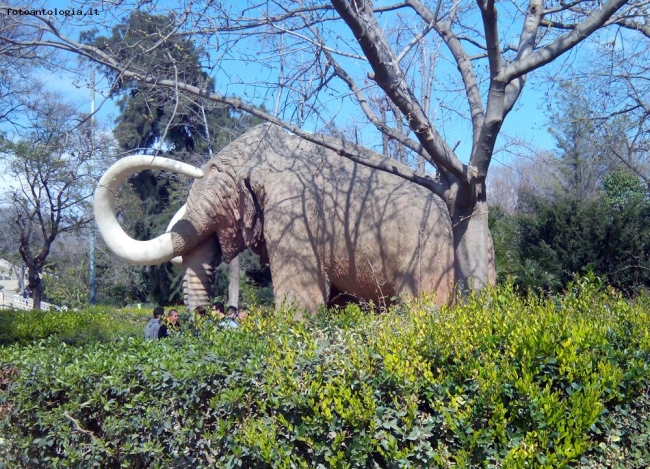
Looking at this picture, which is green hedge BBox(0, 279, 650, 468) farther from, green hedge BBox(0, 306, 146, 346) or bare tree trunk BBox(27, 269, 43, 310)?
bare tree trunk BBox(27, 269, 43, 310)

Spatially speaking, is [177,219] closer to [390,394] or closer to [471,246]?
[471,246]

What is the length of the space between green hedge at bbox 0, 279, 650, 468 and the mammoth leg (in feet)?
10.2

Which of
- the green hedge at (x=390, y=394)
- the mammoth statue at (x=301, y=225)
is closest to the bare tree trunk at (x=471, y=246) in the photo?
the mammoth statue at (x=301, y=225)

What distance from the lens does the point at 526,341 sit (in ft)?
9.75

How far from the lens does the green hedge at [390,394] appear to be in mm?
Answer: 2820

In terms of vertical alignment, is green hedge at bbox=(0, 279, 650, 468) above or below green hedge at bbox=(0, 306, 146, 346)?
below

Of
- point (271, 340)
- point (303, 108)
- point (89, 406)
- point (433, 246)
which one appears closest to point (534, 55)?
point (433, 246)

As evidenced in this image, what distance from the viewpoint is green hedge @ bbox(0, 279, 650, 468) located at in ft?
9.25

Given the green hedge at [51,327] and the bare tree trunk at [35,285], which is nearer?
the green hedge at [51,327]

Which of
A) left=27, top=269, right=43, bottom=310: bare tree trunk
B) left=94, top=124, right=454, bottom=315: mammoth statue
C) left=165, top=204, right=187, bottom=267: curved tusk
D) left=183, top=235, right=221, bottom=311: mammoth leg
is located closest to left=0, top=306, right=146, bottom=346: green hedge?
left=165, top=204, right=187, bottom=267: curved tusk

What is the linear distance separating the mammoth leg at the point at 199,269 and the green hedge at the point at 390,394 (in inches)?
122

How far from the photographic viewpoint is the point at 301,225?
19.8ft

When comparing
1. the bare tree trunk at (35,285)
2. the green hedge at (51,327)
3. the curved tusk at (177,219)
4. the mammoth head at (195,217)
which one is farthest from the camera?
the bare tree trunk at (35,285)

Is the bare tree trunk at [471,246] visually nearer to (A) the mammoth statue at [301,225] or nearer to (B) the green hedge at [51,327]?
(A) the mammoth statue at [301,225]
